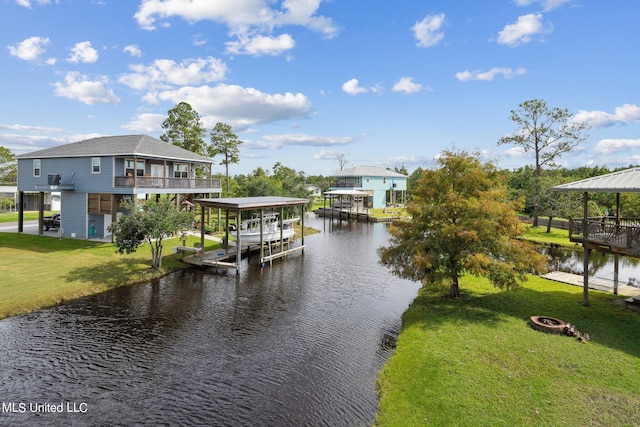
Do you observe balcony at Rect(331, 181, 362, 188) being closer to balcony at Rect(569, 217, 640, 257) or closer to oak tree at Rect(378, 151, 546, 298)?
oak tree at Rect(378, 151, 546, 298)

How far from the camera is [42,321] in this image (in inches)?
593

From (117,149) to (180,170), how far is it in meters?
7.07

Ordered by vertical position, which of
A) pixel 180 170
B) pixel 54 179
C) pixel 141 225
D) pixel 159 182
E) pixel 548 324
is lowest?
pixel 548 324

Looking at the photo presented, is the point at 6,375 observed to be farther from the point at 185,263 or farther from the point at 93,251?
the point at 93,251

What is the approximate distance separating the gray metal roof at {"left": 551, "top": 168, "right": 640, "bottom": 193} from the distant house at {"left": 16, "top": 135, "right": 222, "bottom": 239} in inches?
1042

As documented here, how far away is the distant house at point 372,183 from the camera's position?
71.6m

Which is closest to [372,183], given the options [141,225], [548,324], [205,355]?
[141,225]

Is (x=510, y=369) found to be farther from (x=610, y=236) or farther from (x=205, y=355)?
(x=205, y=355)

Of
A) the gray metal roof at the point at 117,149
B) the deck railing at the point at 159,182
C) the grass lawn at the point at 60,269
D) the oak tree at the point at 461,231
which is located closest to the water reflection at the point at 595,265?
the oak tree at the point at 461,231

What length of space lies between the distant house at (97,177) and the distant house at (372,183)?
42.9 meters

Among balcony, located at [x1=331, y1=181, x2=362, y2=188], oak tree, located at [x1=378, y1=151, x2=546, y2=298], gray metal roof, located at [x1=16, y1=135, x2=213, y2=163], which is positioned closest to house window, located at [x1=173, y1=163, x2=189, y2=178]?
gray metal roof, located at [x1=16, y1=135, x2=213, y2=163]

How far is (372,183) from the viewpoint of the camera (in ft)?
238

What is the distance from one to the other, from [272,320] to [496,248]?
9660 millimetres

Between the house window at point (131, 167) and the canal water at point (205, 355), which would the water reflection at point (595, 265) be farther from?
the house window at point (131, 167)
